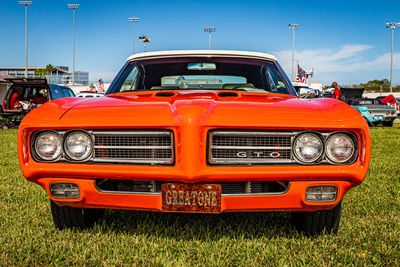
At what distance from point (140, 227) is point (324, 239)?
136 cm

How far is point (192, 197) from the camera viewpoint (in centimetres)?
205

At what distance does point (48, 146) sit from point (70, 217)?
2.10 feet

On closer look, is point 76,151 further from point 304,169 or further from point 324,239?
point 324,239

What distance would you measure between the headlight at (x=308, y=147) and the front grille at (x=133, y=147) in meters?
0.75

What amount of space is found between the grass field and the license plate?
1.17 ft

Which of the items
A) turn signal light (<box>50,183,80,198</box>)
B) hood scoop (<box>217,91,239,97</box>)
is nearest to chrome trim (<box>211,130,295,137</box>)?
hood scoop (<box>217,91,239,97</box>)

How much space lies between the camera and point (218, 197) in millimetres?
2059

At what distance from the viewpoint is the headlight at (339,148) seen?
6.87ft

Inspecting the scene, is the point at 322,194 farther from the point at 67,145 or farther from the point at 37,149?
the point at 37,149

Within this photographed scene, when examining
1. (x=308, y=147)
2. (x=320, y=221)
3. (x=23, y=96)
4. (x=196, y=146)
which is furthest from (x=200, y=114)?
(x=23, y=96)

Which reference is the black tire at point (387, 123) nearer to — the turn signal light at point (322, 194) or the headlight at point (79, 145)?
the turn signal light at point (322, 194)

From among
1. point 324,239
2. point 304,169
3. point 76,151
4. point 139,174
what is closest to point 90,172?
point 76,151

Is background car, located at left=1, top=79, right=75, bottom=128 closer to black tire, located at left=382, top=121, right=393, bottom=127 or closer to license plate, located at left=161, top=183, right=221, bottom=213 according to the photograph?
license plate, located at left=161, top=183, right=221, bottom=213

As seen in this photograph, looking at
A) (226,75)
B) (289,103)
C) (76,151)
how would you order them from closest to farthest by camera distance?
(76,151), (289,103), (226,75)
